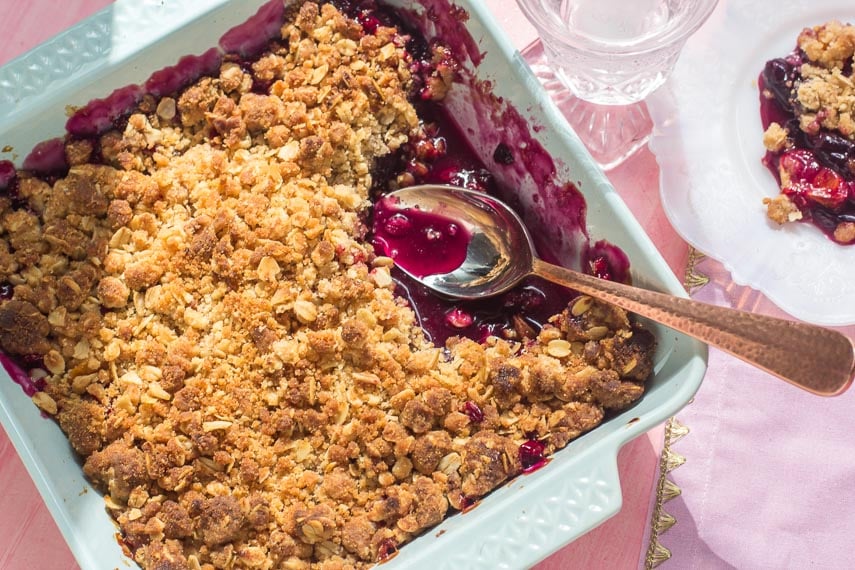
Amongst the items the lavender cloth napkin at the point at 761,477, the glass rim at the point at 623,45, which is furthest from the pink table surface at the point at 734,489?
the glass rim at the point at 623,45

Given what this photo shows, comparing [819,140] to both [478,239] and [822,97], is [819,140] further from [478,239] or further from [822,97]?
[478,239]

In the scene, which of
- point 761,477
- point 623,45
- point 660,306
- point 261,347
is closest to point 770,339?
point 660,306

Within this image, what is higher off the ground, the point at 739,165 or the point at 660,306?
the point at 660,306

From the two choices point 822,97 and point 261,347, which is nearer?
point 261,347

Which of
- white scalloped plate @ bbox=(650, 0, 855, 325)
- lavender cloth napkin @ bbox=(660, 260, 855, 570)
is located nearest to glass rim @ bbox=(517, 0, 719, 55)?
white scalloped plate @ bbox=(650, 0, 855, 325)

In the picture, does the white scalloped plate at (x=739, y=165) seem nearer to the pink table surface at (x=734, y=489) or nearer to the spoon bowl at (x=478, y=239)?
the pink table surface at (x=734, y=489)

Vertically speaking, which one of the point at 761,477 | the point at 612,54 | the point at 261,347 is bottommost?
the point at 761,477

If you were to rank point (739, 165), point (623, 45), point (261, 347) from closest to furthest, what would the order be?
point (261, 347) < point (623, 45) < point (739, 165)
